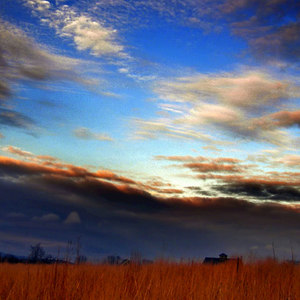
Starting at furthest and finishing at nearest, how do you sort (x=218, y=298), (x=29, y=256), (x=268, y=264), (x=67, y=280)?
1. (x=268, y=264)
2. (x=218, y=298)
3. (x=67, y=280)
4. (x=29, y=256)

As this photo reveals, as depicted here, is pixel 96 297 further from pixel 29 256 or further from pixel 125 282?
pixel 125 282

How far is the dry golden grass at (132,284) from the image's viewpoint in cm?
921

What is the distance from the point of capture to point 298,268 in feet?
57.4

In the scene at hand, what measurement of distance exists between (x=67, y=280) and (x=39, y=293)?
2.17 feet

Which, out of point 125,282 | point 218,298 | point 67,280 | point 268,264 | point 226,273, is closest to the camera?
point 67,280

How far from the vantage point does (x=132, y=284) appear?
11961 millimetres

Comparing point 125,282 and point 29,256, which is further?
point 125,282

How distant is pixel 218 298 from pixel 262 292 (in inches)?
106

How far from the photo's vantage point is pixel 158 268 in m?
13.7

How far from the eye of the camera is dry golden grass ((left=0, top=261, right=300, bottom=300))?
9211 millimetres

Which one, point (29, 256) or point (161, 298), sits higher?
point (29, 256)

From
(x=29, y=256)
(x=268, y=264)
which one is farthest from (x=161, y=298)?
(x=268, y=264)

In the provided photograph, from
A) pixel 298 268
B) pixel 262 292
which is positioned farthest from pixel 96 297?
pixel 298 268

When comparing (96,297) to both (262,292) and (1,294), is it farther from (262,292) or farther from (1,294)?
(262,292)
